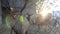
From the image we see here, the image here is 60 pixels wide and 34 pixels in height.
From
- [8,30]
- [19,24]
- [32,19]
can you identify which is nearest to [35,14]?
[32,19]

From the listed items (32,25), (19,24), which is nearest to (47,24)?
(32,25)

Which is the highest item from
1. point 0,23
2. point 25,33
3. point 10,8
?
point 10,8

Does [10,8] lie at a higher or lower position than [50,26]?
higher

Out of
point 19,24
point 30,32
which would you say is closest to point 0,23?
point 19,24

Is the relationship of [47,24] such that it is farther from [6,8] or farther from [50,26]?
[6,8]

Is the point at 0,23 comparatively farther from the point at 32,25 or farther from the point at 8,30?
the point at 32,25

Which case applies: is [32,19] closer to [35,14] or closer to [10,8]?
[35,14]

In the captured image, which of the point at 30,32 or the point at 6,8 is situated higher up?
the point at 6,8
